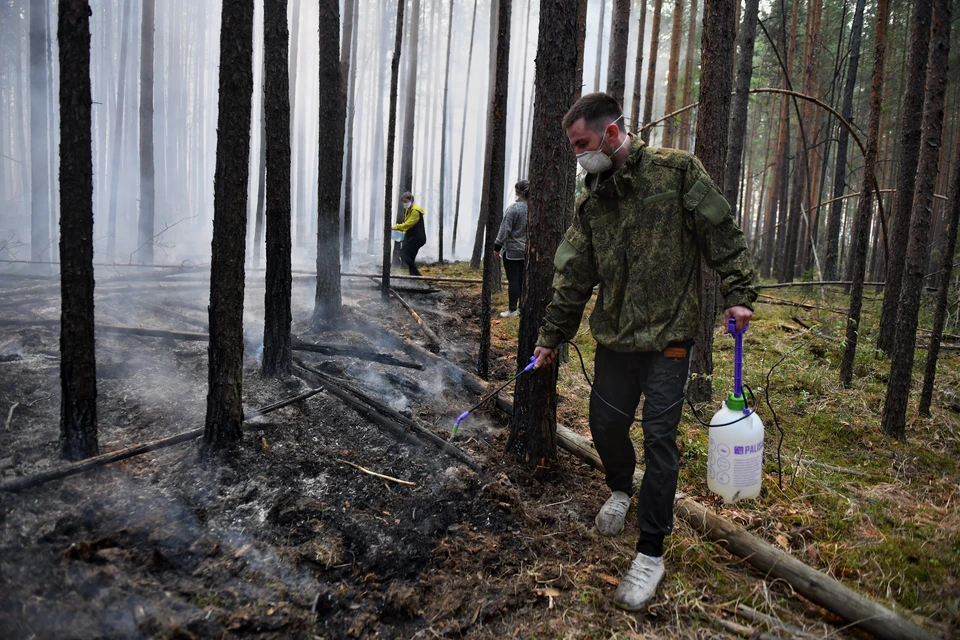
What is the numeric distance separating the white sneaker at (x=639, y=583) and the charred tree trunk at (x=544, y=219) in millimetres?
1181

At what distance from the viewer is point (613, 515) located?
10.1 ft

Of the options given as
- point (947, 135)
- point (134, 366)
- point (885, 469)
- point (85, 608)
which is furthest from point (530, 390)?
point (947, 135)

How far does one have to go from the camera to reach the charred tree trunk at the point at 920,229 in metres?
4.31

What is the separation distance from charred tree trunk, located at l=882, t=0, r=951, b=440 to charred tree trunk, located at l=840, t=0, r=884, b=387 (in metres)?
0.50

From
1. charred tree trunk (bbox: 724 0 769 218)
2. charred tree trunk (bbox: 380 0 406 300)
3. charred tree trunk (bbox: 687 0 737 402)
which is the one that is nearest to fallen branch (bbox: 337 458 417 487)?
charred tree trunk (bbox: 687 0 737 402)

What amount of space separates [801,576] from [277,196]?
471 centimetres

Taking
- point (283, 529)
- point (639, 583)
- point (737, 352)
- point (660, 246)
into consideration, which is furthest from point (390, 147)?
point (639, 583)

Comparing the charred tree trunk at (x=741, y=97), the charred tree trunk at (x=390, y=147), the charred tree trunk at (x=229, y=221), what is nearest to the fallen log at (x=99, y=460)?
the charred tree trunk at (x=229, y=221)

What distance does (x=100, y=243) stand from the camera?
1828cm

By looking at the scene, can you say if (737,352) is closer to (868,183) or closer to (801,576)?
(801,576)

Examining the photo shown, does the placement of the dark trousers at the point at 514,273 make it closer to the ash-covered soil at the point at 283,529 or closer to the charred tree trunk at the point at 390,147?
the charred tree trunk at the point at 390,147

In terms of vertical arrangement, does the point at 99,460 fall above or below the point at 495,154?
below

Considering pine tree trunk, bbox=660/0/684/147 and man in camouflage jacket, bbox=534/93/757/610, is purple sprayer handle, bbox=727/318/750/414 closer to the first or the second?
man in camouflage jacket, bbox=534/93/757/610

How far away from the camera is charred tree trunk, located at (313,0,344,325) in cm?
694
